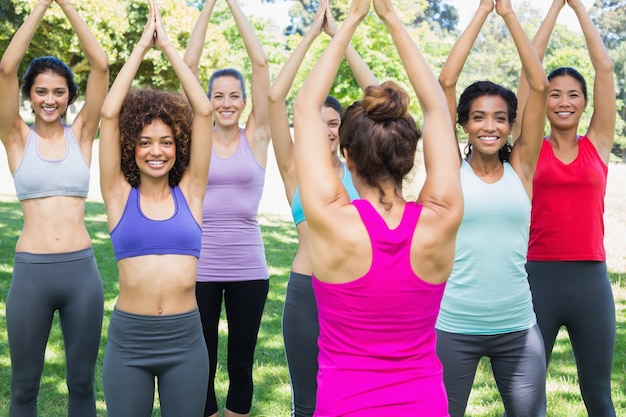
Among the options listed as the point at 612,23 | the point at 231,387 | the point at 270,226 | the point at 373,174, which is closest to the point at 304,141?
the point at 373,174

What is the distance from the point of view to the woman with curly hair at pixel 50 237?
4090 mm

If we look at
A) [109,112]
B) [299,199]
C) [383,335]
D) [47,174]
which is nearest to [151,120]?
[109,112]

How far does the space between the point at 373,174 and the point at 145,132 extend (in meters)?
1.38

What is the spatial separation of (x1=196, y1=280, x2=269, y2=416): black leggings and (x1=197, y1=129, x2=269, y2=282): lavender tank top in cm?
6

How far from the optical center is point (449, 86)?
360 cm

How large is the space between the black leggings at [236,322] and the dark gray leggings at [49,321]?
660 millimetres

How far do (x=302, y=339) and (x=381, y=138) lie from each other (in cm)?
174

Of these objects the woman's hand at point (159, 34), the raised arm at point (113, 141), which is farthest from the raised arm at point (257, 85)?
the raised arm at point (113, 141)

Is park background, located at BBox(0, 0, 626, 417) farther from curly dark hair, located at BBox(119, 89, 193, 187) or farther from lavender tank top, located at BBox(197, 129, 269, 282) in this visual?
curly dark hair, located at BBox(119, 89, 193, 187)

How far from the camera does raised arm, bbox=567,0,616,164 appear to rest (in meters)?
4.10

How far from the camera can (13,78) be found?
411 centimetres

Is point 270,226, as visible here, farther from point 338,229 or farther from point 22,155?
point 338,229

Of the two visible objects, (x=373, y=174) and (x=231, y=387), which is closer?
(x=373, y=174)

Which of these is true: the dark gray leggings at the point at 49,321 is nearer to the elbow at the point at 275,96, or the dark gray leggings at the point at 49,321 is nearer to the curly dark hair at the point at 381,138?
the elbow at the point at 275,96
